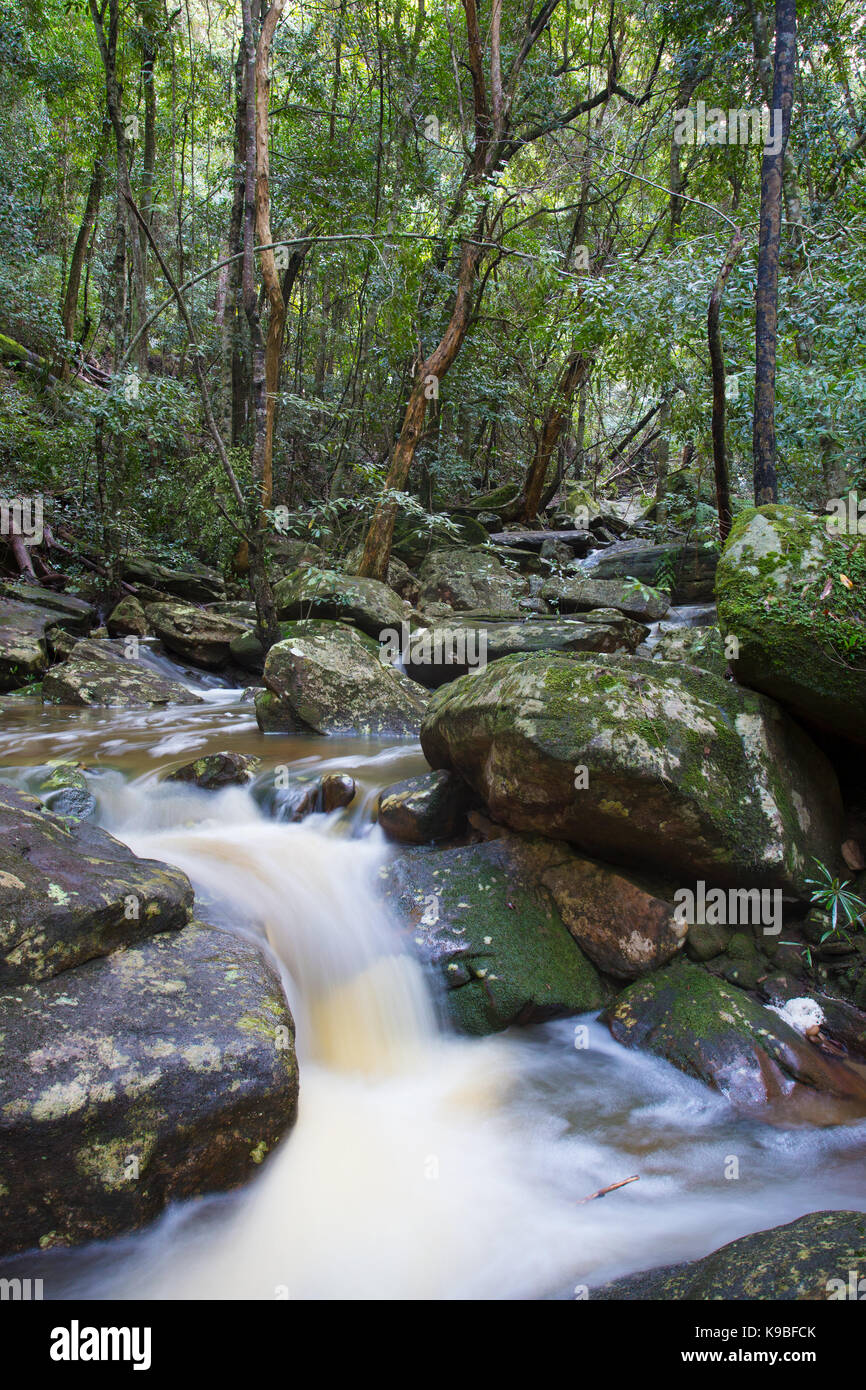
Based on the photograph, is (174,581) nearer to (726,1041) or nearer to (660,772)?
(660,772)

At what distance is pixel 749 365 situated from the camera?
7.74m

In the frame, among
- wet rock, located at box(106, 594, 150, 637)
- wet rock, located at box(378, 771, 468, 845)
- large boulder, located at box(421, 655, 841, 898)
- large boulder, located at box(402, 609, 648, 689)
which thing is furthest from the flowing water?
wet rock, located at box(106, 594, 150, 637)

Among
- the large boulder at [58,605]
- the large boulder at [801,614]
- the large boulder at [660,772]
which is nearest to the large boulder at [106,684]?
the large boulder at [58,605]

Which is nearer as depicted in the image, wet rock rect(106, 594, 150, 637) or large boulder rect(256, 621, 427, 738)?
Result: large boulder rect(256, 621, 427, 738)

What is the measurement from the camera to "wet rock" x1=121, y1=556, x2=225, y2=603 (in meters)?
11.7

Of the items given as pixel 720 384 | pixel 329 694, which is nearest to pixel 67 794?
pixel 329 694

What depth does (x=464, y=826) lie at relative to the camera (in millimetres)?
4820

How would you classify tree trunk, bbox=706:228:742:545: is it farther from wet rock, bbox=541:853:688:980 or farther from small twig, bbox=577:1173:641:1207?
small twig, bbox=577:1173:641:1207

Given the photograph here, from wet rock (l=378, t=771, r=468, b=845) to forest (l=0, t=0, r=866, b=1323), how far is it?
0.02 m

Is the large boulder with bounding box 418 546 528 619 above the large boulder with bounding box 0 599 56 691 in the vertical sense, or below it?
above

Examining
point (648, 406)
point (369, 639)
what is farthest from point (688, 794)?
point (648, 406)

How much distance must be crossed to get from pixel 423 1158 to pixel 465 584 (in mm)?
10461

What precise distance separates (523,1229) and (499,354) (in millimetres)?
14938

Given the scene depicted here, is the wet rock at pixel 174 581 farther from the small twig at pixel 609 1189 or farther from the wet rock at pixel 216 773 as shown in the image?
the small twig at pixel 609 1189
